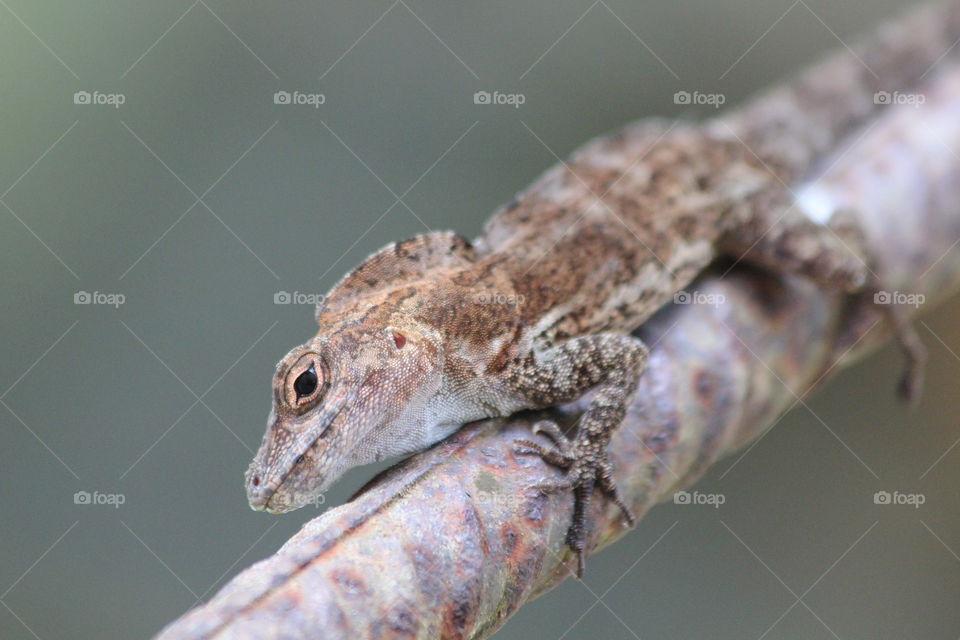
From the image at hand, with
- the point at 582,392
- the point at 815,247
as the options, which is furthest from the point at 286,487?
the point at 815,247

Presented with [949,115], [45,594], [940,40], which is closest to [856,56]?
[940,40]

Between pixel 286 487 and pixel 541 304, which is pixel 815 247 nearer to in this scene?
pixel 541 304

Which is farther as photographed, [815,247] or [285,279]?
[285,279]

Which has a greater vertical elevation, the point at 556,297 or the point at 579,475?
the point at 556,297

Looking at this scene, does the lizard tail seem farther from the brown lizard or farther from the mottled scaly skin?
the mottled scaly skin

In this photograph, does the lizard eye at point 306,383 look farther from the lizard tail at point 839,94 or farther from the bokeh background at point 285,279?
the lizard tail at point 839,94

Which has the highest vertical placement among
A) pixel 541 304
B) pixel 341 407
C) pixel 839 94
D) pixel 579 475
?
pixel 839 94

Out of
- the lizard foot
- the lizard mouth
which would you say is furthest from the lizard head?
the lizard foot

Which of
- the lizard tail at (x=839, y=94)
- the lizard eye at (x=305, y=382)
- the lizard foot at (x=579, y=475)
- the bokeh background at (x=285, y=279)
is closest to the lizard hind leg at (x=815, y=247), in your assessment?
the lizard tail at (x=839, y=94)
